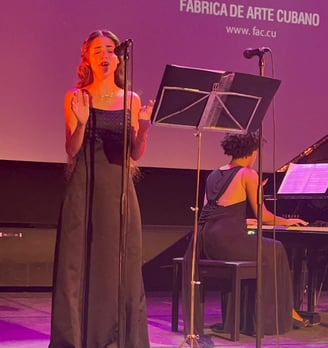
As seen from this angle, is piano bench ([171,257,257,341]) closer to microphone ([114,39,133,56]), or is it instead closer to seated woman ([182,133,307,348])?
seated woman ([182,133,307,348])

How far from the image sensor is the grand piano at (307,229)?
5684 millimetres

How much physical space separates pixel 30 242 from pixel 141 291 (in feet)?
12.2

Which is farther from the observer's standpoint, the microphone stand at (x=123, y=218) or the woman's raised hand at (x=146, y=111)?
the woman's raised hand at (x=146, y=111)

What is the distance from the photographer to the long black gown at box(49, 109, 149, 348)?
4.03m

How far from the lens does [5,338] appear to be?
525 cm

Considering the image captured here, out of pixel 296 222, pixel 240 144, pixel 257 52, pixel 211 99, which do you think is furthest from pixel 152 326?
pixel 257 52

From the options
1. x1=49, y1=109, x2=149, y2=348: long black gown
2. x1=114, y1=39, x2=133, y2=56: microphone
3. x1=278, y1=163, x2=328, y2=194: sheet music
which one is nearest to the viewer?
x1=114, y1=39, x2=133, y2=56: microphone

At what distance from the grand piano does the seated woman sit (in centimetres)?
26

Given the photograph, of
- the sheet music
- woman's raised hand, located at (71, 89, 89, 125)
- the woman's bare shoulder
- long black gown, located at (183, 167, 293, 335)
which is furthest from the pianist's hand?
woman's raised hand, located at (71, 89, 89, 125)

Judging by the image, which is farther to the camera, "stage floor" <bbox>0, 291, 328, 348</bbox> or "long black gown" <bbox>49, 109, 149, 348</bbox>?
"stage floor" <bbox>0, 291, 328, 348</bbox>

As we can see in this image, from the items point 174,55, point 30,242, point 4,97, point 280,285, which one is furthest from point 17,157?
point 280,285

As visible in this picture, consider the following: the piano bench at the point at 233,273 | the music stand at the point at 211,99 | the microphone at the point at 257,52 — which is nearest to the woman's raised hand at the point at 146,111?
the music stand at the point at 211,99

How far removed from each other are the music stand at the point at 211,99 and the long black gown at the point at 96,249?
1.08 feet

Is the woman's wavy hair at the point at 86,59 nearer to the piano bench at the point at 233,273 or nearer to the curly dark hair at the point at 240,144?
the curly dark hair at the point at 240,144
